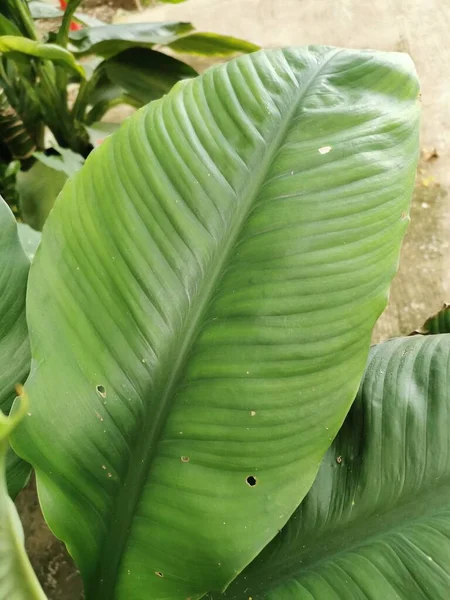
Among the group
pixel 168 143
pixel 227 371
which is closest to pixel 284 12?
pixel 168 143

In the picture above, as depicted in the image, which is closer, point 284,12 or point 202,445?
point 202,445

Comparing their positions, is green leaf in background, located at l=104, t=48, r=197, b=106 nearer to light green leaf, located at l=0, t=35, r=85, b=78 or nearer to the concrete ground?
light green leaf, located at l=0, t=35, r=85, b=78

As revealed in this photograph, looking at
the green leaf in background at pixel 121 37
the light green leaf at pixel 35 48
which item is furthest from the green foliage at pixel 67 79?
the light green leaf at pixel 35 48

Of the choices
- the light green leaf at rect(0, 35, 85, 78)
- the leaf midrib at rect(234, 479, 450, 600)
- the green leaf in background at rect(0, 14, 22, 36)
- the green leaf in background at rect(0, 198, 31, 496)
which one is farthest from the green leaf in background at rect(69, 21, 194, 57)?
the leaf midrib at rect(234, 479, 450, 600)

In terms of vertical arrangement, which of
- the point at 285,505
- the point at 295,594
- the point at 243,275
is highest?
the point at 243,275

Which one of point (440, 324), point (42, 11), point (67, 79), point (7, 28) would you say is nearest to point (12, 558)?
point (440, 324)

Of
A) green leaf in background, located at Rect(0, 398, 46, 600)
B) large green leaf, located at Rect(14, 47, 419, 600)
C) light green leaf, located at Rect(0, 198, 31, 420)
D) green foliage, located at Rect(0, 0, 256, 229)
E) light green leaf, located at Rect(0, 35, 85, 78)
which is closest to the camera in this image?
green leaf in background, located at Rect(0, 398, 46, 600)

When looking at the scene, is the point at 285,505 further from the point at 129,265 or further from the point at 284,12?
the point at 284,12
